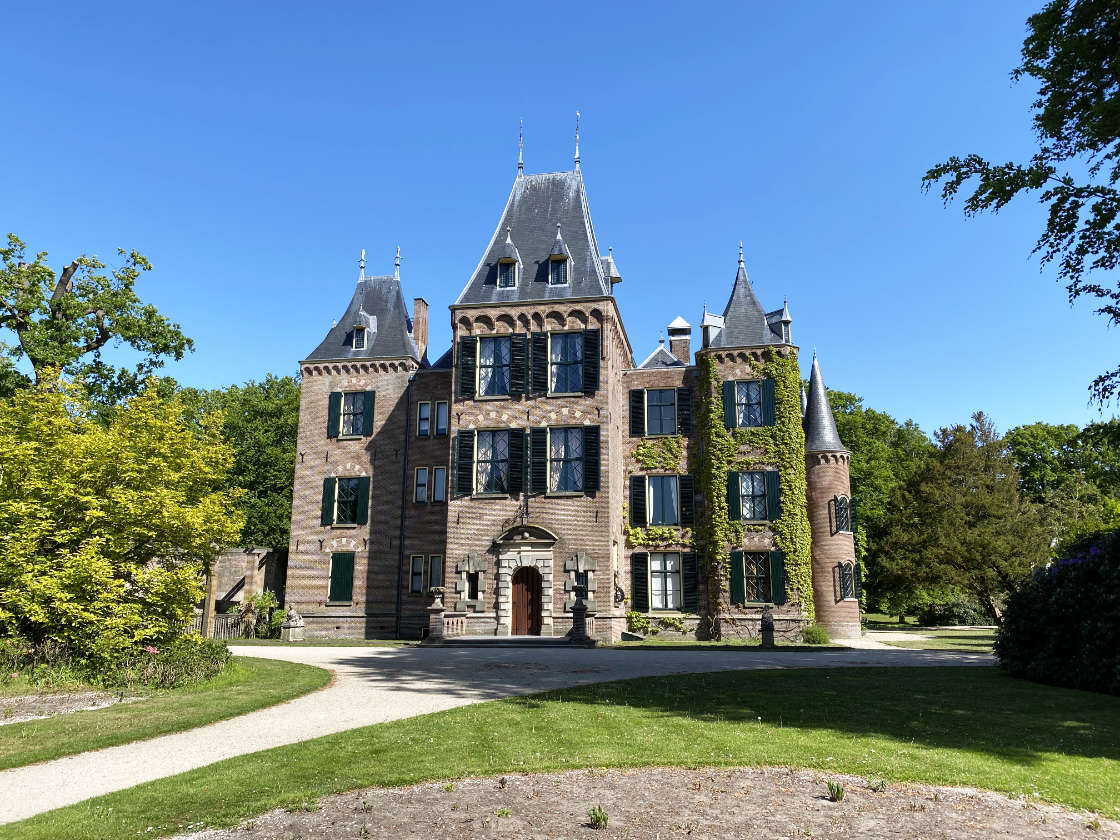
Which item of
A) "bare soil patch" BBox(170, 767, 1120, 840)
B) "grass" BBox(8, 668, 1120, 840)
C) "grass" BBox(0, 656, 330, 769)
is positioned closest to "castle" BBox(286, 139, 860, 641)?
"grass" BBox(0, 656, 330, 769)

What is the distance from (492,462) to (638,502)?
590cm

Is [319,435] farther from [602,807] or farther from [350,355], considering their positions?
[602,807]

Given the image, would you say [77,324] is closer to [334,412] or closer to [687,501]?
[334,412]

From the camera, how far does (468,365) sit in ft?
94.4

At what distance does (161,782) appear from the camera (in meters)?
7.66

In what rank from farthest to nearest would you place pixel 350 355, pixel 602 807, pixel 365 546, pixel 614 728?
pixel 350 355 < pixel 365 546 < pixel 614 728 < pixel 602 807

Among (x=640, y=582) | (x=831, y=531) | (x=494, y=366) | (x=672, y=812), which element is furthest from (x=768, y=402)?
(x=672, y=812)

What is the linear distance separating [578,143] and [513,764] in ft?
93.4

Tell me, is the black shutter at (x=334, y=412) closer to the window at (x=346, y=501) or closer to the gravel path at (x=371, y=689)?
the window at (x=346, y=501)

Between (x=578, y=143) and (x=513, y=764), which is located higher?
(x=578, y=143)

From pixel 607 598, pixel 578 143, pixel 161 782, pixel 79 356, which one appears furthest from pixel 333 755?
pixel 578 143

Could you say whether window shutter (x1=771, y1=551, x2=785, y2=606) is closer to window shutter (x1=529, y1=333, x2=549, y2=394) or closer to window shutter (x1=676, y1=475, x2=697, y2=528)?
window shutter (x1=676, y1=475, x2=697, y2=528)

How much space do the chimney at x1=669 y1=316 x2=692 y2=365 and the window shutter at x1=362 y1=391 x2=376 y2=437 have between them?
12.8 meters

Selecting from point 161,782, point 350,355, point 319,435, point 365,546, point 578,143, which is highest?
point 578,143
